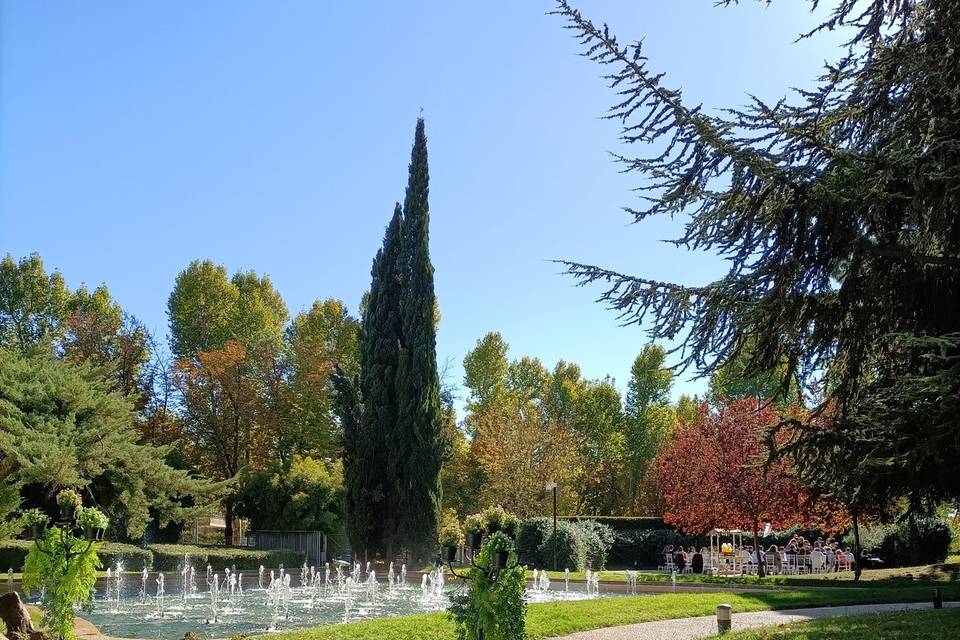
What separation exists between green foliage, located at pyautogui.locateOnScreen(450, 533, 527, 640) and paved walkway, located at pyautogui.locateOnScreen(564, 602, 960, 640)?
10.7 feet

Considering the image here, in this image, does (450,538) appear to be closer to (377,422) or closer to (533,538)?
(533,538)

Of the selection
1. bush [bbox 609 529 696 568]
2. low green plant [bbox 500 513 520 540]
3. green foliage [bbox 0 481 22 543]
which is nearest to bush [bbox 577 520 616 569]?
low green plant [bbox 500 513 520 540]

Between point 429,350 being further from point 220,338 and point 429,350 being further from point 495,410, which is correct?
point 220,338

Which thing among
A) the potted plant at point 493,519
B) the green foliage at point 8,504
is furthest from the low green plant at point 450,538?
the green foliage at point 8,504

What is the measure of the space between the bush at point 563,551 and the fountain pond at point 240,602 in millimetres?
3035

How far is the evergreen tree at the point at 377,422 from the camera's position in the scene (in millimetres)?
26562

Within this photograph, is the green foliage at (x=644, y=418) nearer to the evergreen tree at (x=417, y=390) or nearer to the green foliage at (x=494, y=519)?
the evergreen tree at (x=417, y=390)

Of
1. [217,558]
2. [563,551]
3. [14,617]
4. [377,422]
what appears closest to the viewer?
[14,617]

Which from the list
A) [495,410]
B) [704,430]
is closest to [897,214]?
[704,430]

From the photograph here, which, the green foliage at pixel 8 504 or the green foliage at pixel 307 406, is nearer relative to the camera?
the green foliage at pixel 8 504

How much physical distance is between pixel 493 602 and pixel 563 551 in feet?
55.8

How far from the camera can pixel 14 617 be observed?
304 inches

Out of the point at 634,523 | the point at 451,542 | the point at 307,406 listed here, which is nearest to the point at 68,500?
the point at 451,542

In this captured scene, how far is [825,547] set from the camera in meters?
24.3
